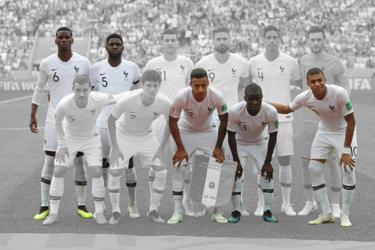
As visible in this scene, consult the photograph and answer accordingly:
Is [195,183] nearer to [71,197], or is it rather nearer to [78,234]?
[78,234]

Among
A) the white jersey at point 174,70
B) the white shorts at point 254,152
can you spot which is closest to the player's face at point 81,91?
the white jersey at point 174,70

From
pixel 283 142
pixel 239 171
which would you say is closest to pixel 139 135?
pixel 239 171

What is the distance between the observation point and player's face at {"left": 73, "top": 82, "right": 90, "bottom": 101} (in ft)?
24.7

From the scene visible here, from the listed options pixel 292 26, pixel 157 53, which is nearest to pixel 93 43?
pixel 157 53

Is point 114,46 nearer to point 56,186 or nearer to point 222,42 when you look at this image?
point 222,42

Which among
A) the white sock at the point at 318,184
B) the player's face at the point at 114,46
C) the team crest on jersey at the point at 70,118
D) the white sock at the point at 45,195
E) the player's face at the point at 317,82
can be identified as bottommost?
→ the white sock at the point at 45,195

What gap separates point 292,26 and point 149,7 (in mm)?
8993

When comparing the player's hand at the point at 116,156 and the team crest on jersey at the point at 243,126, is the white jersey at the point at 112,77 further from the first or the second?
the team crest on jersey at the point at 243,126

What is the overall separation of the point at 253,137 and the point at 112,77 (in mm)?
1846

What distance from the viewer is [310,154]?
816cm

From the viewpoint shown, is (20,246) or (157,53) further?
(157,53)

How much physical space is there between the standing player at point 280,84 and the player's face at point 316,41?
346 millimetres

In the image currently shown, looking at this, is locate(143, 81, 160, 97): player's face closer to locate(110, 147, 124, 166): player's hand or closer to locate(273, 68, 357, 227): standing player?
locate(110, 147, 124, 166): player's hand

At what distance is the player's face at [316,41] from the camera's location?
821 centimetres
